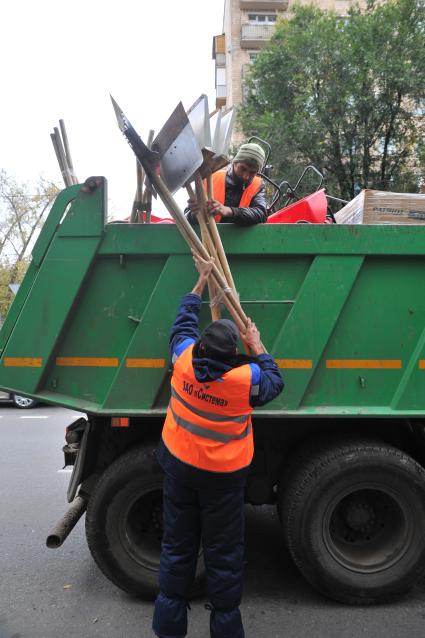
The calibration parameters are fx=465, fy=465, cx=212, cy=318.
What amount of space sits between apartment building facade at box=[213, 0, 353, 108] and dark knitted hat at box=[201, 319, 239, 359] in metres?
26.8

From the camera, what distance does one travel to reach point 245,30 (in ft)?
89.7

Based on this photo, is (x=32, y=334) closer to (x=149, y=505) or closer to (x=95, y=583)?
(x=149, y=505)

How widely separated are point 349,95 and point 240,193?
33.9 feet

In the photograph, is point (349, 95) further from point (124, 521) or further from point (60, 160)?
point (124, 521)

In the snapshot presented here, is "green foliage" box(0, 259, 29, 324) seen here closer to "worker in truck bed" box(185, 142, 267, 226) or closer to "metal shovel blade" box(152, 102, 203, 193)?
"worker in truck bed" box(185, 142, 267, 226)

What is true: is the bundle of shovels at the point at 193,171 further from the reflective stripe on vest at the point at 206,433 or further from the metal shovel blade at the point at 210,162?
the reflective stripe on vest at the point at 206,433

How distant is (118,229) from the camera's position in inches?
112

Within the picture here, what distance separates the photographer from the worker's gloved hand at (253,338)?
8.62ft

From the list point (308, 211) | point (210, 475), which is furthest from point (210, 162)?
point (210, 475)

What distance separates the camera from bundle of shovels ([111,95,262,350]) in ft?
8.18

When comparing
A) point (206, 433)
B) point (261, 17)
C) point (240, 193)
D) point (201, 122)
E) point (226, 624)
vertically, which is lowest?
point (226, 624)

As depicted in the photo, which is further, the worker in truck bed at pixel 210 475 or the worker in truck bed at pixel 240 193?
the worker in truck bed at pixel 240 193

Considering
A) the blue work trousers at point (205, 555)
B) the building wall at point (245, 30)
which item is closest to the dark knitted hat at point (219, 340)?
the blue work trousers at point (205, 555)

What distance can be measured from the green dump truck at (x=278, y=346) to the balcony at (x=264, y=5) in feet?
104
